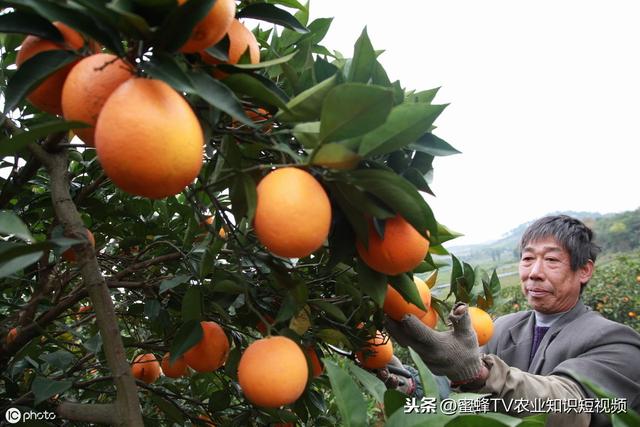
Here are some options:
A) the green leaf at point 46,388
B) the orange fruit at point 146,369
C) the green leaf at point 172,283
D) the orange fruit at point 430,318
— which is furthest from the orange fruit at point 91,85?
the orange fruit at point 146,369

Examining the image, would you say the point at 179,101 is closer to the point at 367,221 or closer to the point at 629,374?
the point at 367,221

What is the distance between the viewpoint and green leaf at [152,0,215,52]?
1.82 ft

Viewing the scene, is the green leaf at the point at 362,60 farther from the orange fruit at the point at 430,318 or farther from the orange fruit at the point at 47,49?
the orange fruit at the point at 430,318

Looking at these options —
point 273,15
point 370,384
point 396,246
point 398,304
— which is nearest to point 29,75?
point 273,15

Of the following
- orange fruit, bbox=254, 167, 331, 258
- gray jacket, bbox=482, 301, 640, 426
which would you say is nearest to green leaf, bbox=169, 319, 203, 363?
orange fruit, bbox=254, 167, 331, 258

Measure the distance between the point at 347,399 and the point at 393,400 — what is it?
0.08 metres

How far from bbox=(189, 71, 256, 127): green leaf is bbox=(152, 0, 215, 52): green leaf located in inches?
1.7

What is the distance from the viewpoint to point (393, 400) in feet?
2.37

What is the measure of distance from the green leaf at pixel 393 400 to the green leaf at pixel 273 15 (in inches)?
22.9

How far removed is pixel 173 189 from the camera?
1.94ft

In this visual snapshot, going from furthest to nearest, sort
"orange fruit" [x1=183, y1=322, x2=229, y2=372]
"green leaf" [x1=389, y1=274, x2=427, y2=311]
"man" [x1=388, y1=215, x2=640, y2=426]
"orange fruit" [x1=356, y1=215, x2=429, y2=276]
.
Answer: "man" [x1=388, y1=215, x2=640, y2=426] → "orange fruit" [x1=183, y1=322, x2=229, y2=372] → "green leaf" [x1=389, y1=274, x2=427, y2=311] → "orange fruit" [x1=356, y1=215, x2=429, y2=276]

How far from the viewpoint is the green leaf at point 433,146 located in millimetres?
818

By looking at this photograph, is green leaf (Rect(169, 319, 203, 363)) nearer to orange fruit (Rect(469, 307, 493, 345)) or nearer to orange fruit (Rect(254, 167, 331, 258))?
orange fruit (Rect(254, 167, 331, 258))

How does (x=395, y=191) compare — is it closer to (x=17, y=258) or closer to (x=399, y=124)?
(x=399, y=124)
